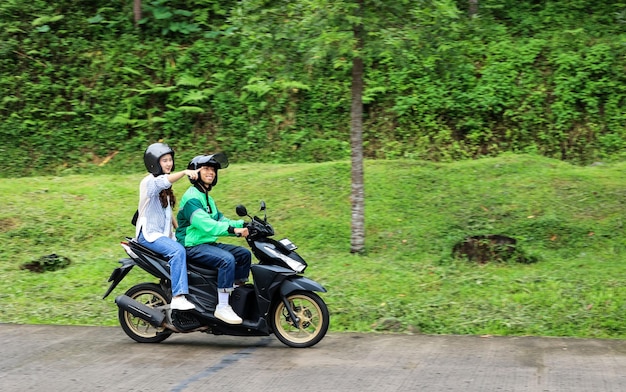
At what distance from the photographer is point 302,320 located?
7672 mm

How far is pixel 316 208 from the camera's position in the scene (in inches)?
496

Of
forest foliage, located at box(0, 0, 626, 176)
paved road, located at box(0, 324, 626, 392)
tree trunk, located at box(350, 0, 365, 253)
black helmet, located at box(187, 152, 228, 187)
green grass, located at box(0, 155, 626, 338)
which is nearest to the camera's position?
paved road, located at box(0, 324, 626, 392)

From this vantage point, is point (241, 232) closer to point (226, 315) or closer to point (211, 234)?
point (211, 234)

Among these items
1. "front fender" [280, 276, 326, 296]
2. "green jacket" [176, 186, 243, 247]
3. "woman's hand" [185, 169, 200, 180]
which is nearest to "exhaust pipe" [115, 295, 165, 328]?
"green jacket" [176, 186, 243, 247]

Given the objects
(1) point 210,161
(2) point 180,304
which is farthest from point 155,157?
(2) point 180,304

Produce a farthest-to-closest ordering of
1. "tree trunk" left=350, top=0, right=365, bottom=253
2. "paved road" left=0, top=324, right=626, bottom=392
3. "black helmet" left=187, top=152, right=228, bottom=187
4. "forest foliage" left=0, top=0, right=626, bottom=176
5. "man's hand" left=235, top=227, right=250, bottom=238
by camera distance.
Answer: "forest foliage" left=0, top=0, right=626, bottom=176, "tree trunk" left=350, top=0, right=365, bottom=253, "black helmet" left=187, top=152, right=228, bottom=187, "man's hand" left=235, top=227, right=250, bottom=238, "paved road" left=0, top=324, right=626, bottom=392

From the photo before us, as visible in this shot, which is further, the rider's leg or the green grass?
the green grass

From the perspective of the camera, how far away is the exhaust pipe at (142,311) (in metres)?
7.77

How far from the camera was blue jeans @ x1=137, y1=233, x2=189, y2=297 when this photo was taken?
7.61 m

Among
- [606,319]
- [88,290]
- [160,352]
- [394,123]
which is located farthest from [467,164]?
[160,352]

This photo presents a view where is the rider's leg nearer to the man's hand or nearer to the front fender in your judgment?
the man's hand

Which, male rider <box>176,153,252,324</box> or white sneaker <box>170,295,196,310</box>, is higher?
male rider <box>176,153,252,324</box>

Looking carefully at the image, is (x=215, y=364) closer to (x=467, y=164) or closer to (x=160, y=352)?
(x=160, y=352)

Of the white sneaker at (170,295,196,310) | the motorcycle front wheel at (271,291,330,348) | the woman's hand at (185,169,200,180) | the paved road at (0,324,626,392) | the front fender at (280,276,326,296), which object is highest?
the woman's hand at (185,169,200,180)
